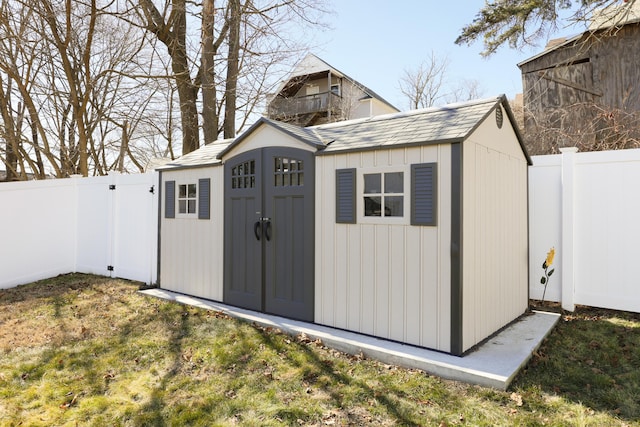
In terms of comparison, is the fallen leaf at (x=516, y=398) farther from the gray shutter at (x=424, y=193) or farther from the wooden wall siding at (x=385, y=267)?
the gray shutter at (x=424, y=193)

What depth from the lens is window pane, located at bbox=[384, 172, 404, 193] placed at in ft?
12.5

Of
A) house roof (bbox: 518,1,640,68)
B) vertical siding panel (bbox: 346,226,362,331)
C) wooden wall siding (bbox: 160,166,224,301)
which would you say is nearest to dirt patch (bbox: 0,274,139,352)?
wooden wall siding (bbox: 160,166,224,301)

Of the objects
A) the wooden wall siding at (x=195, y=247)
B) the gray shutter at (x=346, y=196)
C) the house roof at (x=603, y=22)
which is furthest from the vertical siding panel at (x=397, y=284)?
the house roof at (x=603, y=22)

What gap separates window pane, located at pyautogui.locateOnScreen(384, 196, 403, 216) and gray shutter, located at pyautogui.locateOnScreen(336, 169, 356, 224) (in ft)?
1.20

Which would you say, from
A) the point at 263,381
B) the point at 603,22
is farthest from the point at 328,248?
the point at 603,22

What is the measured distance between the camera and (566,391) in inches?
120

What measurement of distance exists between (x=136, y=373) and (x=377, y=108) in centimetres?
1856

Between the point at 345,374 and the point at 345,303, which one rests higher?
the point at 345,303

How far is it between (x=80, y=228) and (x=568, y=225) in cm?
838

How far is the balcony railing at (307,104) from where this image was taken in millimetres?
17125

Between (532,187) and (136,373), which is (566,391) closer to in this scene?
(532,187)

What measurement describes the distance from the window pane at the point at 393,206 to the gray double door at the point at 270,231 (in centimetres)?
94

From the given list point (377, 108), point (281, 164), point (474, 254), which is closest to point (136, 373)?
point (281, 164)

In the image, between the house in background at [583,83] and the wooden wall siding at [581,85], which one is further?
the wooden wall siding at [581,85]
